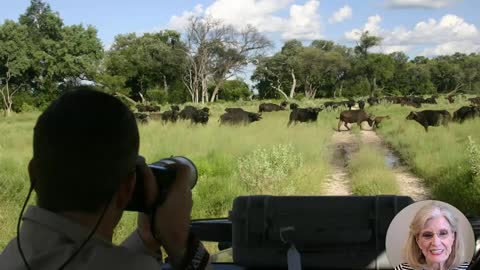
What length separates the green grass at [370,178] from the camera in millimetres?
8414

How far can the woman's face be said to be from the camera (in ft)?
6.01

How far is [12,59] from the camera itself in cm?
3594

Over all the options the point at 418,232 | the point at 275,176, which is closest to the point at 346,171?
the point at 275,176

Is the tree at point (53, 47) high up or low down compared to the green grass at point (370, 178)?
up

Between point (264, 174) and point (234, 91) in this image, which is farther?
point (234, 91)

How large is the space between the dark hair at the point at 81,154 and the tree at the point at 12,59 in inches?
1309

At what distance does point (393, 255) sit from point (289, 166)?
6606 millimetres

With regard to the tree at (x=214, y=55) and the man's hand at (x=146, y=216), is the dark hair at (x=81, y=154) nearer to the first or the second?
the man's hand at (x=146, y=216)

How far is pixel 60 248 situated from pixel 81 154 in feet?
0.57

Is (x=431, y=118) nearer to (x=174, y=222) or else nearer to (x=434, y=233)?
(x=434, y=233)

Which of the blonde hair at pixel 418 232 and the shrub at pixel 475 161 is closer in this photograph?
the blonde hair at pixel 418 232

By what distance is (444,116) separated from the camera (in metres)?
21.3

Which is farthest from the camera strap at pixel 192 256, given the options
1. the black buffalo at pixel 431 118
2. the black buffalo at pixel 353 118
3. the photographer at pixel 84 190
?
the black buffalo at pixel 353 118

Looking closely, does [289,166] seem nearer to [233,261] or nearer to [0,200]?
[0,200]
